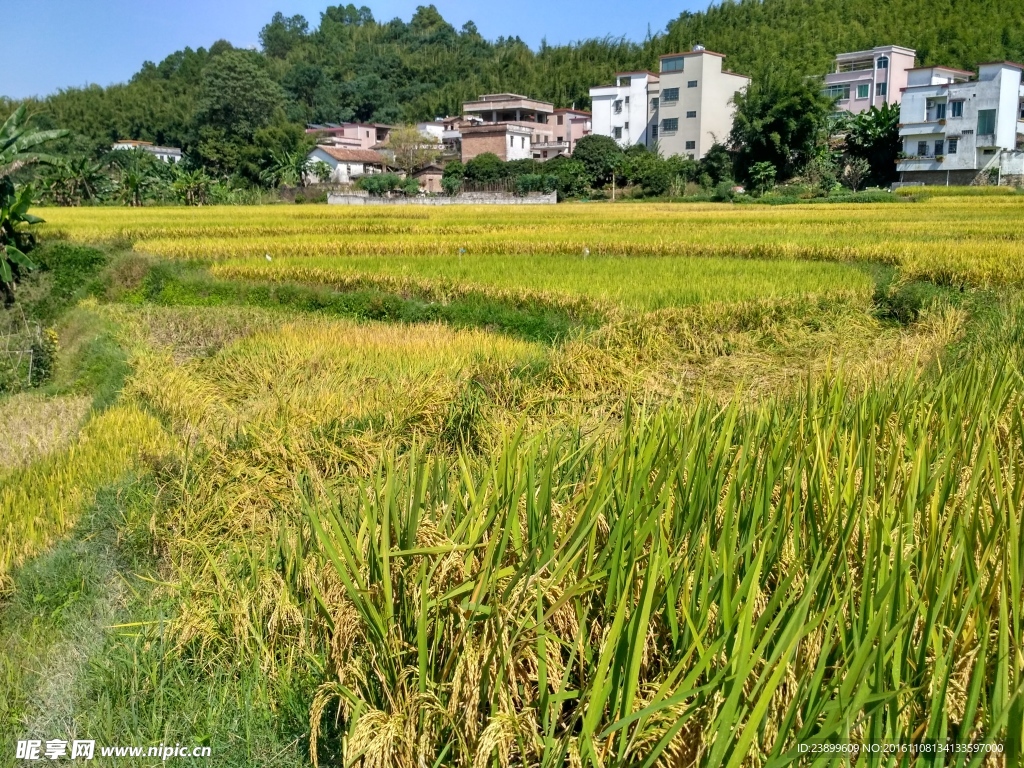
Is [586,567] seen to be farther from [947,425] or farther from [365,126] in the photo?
[365,126]

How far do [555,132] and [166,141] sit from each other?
31.8m

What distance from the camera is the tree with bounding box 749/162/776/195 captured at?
38.7 meters

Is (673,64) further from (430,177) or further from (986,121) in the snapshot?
(986,121)

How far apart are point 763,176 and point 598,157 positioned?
854 centimetres

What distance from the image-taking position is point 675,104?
46344 millimetres

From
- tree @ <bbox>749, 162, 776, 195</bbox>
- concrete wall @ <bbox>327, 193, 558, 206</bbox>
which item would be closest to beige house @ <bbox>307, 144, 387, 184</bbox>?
concrete wall @ <bbox>327, 193, 558, 206</bbox>

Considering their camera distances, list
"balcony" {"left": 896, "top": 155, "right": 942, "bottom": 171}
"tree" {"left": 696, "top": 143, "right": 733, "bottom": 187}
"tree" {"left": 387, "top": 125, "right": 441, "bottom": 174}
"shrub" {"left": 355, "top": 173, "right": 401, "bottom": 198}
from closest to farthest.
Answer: "balcony" {"left": 896, "top": 155, "right": 942, "bottom": 171}, "tree" {"left": 696, "top": 143, "right": 733, "bottom": 187}, "shrub" {"left": 355, "top": 173, "right": 401, "bottom": 198}, "tree" {"left": 387, "top": 125, "right": 441, "bottom": 174}

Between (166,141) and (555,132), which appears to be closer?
(555,132)

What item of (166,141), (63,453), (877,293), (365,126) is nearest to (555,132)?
(365,126)

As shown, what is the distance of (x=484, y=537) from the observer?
232 centimetres

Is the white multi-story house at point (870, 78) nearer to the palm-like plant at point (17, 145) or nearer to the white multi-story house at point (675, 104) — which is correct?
the white multi-story house at point (675, 104)

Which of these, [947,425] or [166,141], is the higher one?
[166,141]

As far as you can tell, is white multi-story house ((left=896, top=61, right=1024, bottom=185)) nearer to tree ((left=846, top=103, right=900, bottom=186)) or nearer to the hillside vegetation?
tree ((left=846, top=103, right=900, bottom=186))

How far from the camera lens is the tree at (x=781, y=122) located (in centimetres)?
3809
